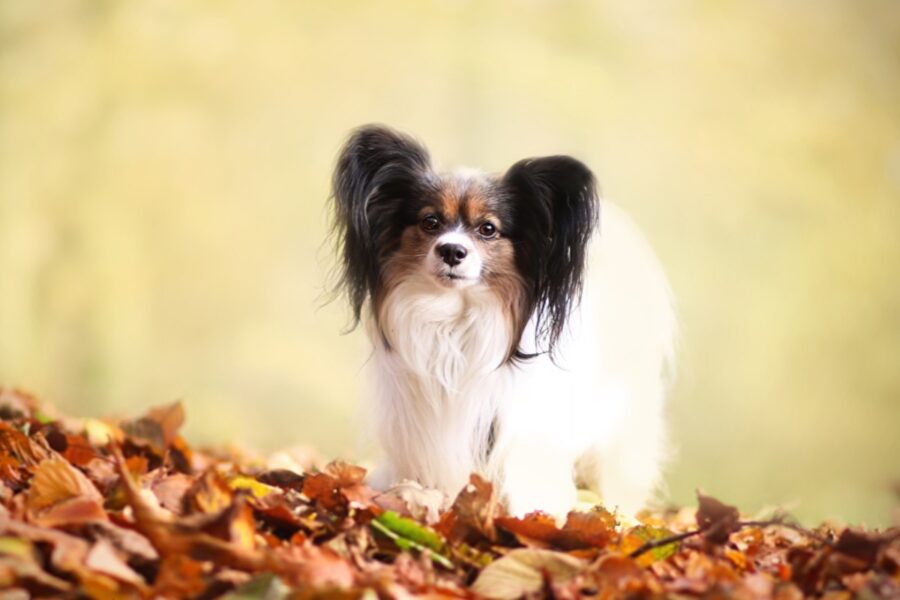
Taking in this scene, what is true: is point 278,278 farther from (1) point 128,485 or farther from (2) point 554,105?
(1) point 128,485

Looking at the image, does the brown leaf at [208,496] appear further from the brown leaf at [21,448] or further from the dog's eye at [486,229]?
the dog's eye at [486,229]

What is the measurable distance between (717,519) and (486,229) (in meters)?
0.86

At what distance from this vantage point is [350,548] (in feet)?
5.66

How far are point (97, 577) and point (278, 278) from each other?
2730 mm

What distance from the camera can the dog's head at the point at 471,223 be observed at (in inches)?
88.7

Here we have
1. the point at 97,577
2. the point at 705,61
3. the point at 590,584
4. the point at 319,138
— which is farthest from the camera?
the point at 319,138

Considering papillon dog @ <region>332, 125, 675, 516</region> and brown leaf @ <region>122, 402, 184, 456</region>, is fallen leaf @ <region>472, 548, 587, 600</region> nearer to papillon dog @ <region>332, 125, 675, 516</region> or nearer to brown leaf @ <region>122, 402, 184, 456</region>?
papillon dog @ <region>332, 125, 675, 516</region>

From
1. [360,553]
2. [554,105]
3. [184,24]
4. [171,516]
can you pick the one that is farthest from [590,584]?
[184,24]

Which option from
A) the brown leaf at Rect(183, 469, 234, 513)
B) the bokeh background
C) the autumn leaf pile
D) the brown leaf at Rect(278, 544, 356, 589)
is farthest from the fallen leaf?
the bokeh background

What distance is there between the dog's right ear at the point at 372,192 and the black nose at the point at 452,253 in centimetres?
19

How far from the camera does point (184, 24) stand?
4.07 m

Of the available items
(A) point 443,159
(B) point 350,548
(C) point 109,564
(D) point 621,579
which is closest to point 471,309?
(B) point 350,548

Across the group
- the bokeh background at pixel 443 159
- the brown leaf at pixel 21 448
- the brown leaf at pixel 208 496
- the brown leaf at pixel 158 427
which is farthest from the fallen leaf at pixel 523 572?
the bokeh background at pixel 443 159

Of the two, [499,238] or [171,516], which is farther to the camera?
[499,238]
